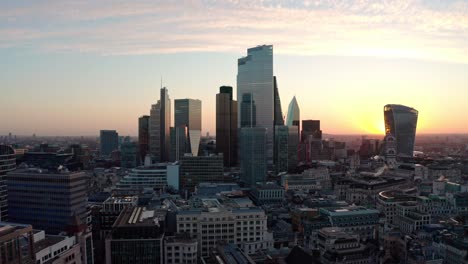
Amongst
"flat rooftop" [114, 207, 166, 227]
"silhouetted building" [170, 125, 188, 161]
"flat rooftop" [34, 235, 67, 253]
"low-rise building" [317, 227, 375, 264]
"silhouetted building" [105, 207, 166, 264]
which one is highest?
"silhouetted building" [170, 125, 188, 161]

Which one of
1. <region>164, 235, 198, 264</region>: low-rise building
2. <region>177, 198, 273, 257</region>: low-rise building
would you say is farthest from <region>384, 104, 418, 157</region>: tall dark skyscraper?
<region>164, 235, 198, 264</region>: low-rise building

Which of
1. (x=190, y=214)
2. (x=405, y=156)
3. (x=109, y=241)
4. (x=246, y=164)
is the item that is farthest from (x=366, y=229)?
(x=405, y=156)

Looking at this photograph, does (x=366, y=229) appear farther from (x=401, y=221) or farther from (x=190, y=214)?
(x=190, y=214)

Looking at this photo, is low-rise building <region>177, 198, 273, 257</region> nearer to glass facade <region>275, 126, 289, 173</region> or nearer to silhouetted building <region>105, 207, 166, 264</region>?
silhouetted building <region>105, 207, 166, 264</region>

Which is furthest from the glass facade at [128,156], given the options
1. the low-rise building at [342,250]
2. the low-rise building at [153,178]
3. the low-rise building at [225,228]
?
the low-rise building at [342,250]

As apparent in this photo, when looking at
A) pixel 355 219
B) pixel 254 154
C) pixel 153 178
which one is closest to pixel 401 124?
pixel 254 154

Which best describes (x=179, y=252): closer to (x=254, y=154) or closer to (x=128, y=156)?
(x=254, y=154)
